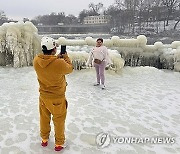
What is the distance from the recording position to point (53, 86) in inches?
122

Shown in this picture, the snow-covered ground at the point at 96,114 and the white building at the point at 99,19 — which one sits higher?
the white building at the point at 99,19

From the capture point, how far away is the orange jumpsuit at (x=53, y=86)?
3.01 meters

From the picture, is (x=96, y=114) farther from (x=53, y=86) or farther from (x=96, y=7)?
(x=96, y=7)

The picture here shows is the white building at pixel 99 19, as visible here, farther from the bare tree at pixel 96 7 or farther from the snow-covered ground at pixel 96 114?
the snow-covered ground at pixel 96 114

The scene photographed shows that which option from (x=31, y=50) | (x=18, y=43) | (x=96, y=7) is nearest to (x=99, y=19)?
(x=96, y=7)

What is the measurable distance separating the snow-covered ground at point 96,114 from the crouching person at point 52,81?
462 millimetres

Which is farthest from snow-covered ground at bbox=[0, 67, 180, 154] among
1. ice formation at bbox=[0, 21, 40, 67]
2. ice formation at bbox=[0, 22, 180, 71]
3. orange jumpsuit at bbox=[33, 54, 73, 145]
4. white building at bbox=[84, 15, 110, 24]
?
white building at bbox=[84, 15, 110, 24]

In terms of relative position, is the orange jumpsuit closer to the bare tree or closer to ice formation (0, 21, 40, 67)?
ice formation (0, 21, 40, 67)

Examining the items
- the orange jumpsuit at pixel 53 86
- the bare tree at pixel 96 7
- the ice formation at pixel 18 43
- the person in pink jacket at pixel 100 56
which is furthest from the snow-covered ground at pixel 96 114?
the bare tree at pixel 96 7

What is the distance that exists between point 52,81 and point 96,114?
1.82m

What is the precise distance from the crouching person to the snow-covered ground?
46 centimetres

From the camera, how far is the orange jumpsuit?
3012mm

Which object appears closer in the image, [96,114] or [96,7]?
[96,114]

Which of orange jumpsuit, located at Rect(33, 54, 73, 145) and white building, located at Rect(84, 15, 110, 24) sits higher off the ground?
white building, located at Rect(84, 15, 110, 24)
